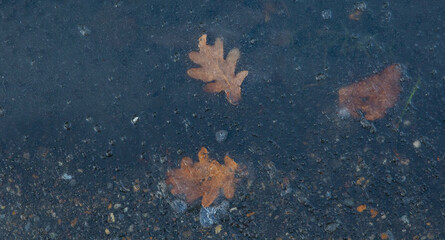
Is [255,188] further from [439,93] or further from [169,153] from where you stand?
[439,93]

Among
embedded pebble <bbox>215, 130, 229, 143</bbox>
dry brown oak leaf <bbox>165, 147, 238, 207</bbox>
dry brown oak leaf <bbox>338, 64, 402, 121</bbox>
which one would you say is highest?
dry brown oak leaf <bbox>338, 64, 402, 121</bbox>

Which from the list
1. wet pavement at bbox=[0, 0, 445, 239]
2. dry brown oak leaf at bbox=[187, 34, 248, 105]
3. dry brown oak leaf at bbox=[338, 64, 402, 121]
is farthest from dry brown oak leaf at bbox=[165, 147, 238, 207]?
dry brown oak leaf at bbox=[338, 64, 402, 121]

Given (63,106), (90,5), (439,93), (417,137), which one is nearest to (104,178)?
(63,106)

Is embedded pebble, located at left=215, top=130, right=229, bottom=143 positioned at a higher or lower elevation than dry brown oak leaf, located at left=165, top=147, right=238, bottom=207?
higher

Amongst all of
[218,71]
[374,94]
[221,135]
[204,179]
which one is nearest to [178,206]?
[204,179]

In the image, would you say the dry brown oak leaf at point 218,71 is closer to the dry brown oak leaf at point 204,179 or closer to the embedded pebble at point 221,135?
the embedded pebble at point 221,135

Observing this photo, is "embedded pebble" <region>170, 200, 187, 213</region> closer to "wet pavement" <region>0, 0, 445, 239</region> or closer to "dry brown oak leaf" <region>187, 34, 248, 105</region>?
"wet pavement" <region>0, 0, 445, 239</region>
